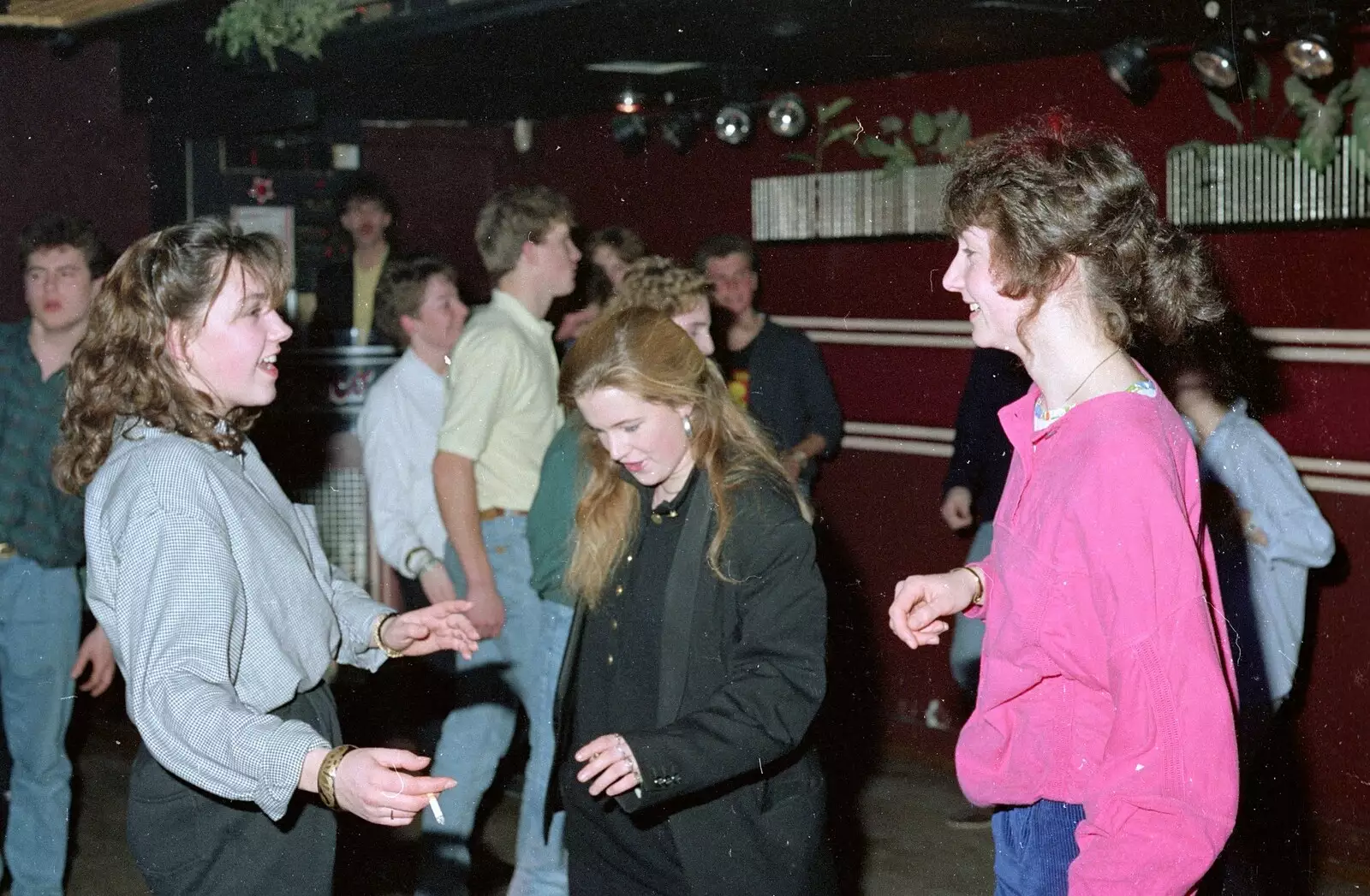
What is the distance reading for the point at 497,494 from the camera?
3.59 m

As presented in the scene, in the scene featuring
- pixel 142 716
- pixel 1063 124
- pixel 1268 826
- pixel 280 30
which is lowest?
pixel 1268 826

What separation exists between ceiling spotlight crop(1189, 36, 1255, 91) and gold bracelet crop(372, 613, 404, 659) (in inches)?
122

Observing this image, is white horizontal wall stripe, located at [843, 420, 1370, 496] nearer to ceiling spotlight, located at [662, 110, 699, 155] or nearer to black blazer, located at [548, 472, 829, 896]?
ceiling spotlight, located at [662, 110, 699, 155]

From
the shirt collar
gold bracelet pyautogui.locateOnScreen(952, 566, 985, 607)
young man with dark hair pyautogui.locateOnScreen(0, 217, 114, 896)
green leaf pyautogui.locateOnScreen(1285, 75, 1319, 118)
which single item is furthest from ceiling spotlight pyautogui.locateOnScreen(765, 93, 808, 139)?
gold bracelet pyautogui.locateOnScreen(952, 566, 985, 607)

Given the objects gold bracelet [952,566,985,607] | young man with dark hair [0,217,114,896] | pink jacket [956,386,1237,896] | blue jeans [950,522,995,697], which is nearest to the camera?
pink jacket [956,386,1237,896]

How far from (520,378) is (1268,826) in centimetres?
260

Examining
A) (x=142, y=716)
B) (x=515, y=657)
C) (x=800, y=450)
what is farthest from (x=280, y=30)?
Result: (x=142, y=716)

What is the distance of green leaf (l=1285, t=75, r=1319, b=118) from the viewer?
4.04 m

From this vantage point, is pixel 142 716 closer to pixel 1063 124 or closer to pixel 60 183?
pixel 1063 124

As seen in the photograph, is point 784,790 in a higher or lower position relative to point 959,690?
higher

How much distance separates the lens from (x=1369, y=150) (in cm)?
386

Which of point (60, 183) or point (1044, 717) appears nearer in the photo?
point (1044, 717)

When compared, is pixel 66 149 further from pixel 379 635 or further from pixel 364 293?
pixel 379 635

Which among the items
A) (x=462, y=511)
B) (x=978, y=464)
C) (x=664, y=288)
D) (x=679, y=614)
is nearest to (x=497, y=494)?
(x=462, y=511)
